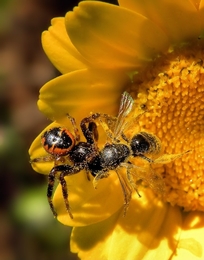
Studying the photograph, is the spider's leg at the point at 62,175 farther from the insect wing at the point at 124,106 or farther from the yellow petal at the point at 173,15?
the yellow petal at the point at 173,15

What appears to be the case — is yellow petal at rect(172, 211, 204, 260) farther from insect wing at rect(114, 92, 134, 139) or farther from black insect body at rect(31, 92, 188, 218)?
insect wing at rect(114, 92, 134, 139)

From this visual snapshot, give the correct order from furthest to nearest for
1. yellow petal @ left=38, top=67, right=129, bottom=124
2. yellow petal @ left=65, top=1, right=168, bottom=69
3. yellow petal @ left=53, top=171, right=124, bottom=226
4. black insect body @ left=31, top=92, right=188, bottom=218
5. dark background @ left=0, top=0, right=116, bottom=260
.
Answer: dark background @ left=0, top=0, right=116, bottom=260 → yellow petal @ left=53, top=171, right=124, bottom=226 → black insect body @ left=31, top=92, right=188, bottom=218 → yellow petal @ left=38, top=67, right=129, bottom=124 → yellow petal @ left=65, top=1, right=168, bottom=69

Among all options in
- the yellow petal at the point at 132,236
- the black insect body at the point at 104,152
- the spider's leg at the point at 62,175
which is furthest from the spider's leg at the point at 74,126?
the yellow petal at the point at 132,236

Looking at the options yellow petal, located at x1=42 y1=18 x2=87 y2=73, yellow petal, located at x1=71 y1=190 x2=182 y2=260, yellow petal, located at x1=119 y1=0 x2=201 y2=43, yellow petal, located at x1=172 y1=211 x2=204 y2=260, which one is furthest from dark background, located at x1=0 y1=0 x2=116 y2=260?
yellow petal, located at x1=119 y1=0 x2=201 y2=43

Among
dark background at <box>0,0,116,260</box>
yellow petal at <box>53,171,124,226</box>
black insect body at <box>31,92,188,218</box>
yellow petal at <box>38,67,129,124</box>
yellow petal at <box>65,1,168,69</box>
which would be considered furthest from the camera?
dark background at <box>0,0,116,260</box>

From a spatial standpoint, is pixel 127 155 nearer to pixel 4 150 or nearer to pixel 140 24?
pixel 140 24

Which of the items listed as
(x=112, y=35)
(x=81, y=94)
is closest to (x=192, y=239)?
(x=81, y=94)

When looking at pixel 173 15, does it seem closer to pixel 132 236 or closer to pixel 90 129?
pixel 90 129
